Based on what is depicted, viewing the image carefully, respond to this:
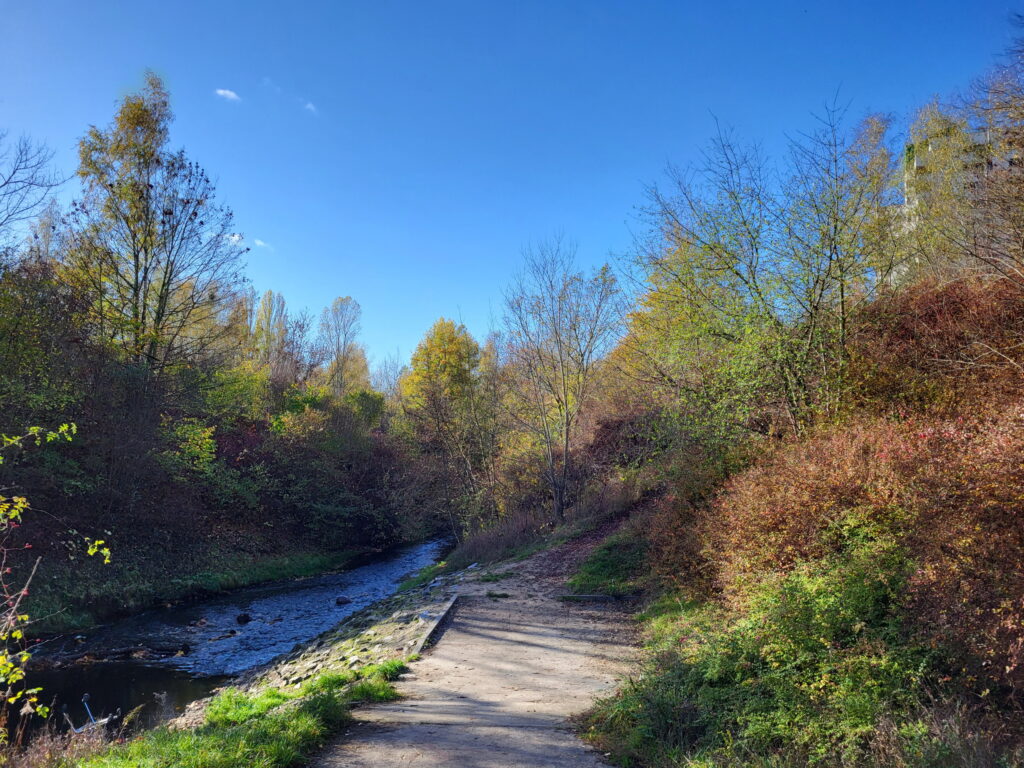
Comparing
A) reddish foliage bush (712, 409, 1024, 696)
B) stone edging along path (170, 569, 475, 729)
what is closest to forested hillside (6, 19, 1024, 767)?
reddish foliage bush (712, 409, 1024, 696)

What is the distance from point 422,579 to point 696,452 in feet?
34.9

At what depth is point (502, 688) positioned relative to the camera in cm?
758

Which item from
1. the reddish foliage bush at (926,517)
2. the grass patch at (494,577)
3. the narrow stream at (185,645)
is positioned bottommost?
the narrow stream at (185,645)

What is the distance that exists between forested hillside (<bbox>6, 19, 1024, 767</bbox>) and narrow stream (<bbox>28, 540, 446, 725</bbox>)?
123cm

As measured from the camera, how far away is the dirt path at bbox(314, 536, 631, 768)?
16.6 ft

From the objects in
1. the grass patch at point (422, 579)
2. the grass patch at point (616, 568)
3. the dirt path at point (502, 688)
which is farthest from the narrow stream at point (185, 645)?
the grass patch at point (616, 568)

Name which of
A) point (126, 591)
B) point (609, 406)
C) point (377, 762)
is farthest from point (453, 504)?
point (377, 762)

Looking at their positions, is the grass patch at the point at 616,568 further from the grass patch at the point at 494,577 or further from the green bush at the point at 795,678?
the green bush at the point at 795,678

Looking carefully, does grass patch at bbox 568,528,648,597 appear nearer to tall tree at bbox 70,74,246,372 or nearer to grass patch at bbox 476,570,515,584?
grass patch at bbox 476,570,515,584

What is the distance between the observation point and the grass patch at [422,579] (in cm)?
1747

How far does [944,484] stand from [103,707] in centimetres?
1255

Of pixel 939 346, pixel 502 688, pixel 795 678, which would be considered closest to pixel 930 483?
pixel 795 678

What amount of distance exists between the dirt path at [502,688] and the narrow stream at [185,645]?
4.60 metres

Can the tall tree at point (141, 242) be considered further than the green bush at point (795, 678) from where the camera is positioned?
Yes
